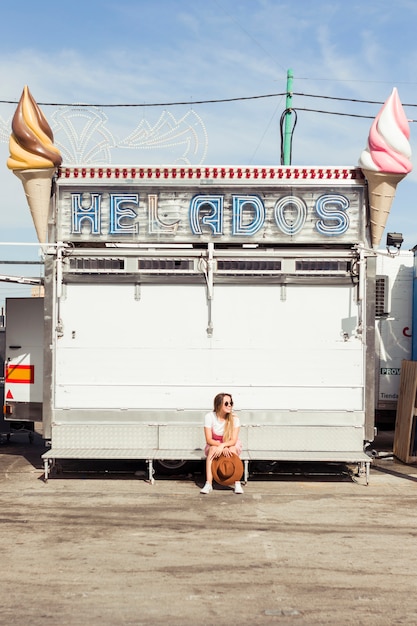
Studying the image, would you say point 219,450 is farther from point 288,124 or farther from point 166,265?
point 288,124

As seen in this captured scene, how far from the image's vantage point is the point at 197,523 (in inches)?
344

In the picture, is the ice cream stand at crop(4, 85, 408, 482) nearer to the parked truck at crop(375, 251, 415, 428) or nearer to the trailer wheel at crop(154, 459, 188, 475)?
the trailer wheel at crop(154, 459, 188, 475)

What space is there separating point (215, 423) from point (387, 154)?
15.9 feet

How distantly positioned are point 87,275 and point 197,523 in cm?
443

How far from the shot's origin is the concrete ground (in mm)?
6051

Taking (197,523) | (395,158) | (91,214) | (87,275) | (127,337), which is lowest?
(197,523)

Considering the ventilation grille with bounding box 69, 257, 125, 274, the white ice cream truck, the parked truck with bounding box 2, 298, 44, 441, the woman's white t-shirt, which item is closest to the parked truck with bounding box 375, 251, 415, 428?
the white ice cream truck

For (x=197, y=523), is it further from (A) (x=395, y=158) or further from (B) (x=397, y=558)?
(A) (x=395, y=158)

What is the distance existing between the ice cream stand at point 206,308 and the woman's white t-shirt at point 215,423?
56cm

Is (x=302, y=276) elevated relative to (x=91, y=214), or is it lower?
lower

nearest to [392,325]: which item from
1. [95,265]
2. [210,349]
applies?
[210,349]

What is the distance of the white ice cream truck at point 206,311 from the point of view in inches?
435

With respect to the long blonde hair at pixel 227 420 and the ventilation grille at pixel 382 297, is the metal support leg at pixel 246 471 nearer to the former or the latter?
the long blonde hair at pixel 227 420

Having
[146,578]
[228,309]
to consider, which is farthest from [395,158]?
[146,578]
